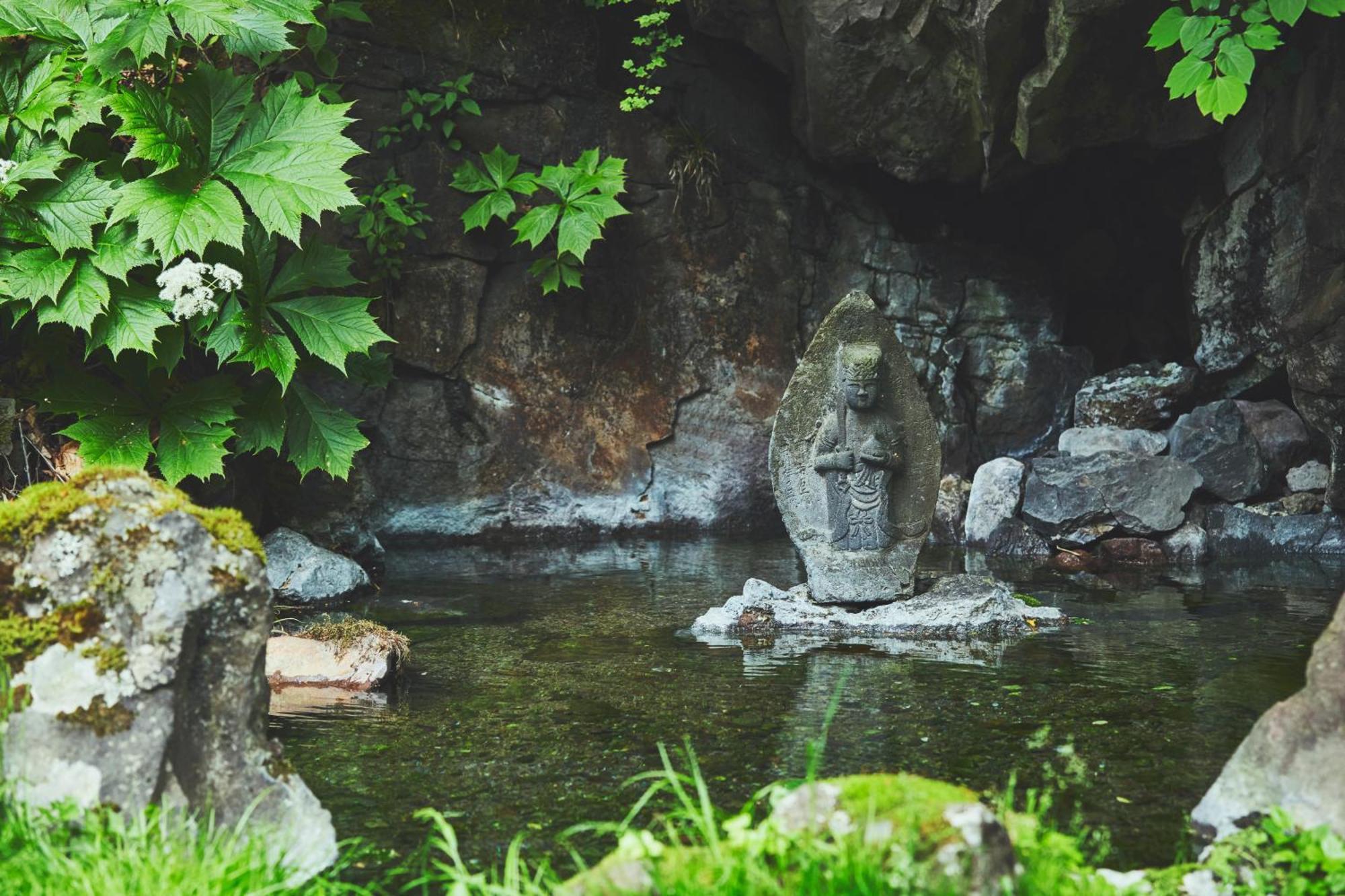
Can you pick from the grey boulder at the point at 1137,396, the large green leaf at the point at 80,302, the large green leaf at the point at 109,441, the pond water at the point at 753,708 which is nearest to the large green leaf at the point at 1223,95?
the pond water at the point at 753,708

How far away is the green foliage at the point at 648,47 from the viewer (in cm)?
975

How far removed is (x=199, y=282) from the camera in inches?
222

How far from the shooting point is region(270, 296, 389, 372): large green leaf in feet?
21.7

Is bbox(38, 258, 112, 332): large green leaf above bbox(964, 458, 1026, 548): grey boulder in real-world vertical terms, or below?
above

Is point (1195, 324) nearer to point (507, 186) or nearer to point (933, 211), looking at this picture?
point (933, 211)

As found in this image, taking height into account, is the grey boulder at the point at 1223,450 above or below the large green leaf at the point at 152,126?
below

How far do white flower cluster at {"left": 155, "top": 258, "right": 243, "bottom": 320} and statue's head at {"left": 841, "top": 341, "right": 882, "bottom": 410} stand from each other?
3012mm

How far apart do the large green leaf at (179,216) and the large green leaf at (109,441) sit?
1117 mm

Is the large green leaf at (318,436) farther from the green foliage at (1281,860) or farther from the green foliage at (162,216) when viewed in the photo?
the green foliage at (1281,860)

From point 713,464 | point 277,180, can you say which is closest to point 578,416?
point 713,464

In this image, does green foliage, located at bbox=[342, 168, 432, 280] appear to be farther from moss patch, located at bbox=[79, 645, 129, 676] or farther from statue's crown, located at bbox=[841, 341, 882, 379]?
moss patch, located at bbox=[79, 645, 129, 676]

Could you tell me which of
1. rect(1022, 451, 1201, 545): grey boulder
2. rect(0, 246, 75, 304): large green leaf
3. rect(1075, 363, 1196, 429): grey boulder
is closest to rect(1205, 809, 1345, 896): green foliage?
rect(0, 246, 75, 304): large green leaf

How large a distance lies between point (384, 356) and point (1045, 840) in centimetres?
626

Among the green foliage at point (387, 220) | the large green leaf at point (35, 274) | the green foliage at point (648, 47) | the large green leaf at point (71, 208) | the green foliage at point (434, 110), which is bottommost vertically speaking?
the large green leaf at point (35, 274)
